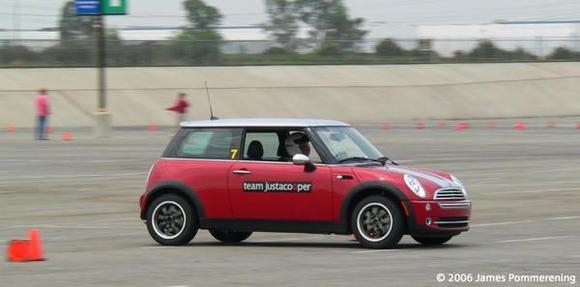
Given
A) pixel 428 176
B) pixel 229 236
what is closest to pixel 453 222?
pixel 428 176

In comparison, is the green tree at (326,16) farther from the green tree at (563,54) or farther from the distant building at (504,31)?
the green tree at (563,54)

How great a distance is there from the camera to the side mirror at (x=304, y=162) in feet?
40.0

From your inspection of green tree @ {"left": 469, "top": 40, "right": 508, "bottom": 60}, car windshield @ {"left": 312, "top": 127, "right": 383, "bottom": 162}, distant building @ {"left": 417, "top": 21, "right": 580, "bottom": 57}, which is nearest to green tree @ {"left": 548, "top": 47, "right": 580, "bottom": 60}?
green tree @ {"left": 469, "top": 40, "right": 508, "bottom": 60}

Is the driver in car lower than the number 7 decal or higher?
higher

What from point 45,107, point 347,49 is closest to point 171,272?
point 45,107

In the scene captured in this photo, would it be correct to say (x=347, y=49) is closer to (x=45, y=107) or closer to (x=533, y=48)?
(x=533, y=48)

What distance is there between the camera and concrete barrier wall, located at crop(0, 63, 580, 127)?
54.2m

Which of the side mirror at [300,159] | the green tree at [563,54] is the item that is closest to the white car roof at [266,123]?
the side mirror at [300,159]

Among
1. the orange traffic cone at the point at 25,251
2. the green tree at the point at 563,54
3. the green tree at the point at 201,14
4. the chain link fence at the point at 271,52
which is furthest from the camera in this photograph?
the green tree at the point at 201,14

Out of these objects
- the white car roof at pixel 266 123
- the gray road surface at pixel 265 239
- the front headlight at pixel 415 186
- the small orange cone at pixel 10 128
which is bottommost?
the small orange cone at pixel 10 128

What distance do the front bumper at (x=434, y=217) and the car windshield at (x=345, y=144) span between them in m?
1.06

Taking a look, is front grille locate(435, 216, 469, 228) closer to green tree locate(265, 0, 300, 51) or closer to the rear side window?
the rear side window

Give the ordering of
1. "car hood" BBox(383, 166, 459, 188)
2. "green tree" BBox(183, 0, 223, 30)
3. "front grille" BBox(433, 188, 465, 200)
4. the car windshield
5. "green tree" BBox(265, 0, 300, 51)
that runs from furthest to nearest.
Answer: "green tree" BBox(183, 0, 223, 30) → "green tree" BBox(265, 0, 300, 51) → the car windshield → "car hood" BBox(383, 166, 459, 188) → "front grille" BBox(433, 188, 465, 200)

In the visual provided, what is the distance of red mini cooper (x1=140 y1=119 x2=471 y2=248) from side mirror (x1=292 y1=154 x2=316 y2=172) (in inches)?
0.5
